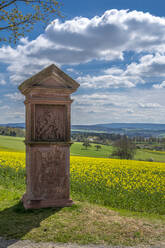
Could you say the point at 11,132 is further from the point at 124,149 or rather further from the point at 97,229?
the point at 97,229

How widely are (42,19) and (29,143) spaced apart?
13.1ft

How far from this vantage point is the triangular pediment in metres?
6.73

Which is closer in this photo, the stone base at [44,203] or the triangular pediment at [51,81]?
the triangular pediment at [51,81]

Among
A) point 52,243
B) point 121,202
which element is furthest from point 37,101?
point 121,202

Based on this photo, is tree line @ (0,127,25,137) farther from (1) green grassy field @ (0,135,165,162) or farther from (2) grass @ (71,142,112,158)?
(2) grass @ (71,142,112,158)

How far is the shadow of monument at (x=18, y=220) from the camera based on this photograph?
530 cm

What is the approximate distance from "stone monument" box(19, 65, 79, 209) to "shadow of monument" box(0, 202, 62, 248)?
251mm

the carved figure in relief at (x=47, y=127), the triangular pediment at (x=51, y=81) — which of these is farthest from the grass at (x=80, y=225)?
the triangular pediment at (x=51, y=81)

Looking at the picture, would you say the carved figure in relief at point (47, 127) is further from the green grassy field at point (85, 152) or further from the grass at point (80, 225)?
the green grassy field at point (85, 152)

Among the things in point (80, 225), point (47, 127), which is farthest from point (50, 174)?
point (80, 225)

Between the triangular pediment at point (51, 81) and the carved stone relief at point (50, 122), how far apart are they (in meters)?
0.55

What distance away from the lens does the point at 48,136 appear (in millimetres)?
7016

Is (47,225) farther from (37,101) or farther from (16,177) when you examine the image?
(16,177)

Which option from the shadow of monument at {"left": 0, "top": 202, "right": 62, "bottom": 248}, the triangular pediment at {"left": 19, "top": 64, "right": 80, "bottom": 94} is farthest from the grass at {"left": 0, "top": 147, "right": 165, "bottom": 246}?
the triangular pediment at {"left": 19, "top": 64, "right": 80, "bottom": 94}
